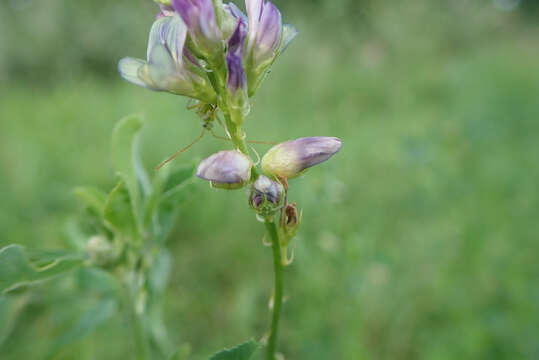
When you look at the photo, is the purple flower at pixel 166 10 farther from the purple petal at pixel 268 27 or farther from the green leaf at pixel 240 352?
the green leaf at pixel 240 352

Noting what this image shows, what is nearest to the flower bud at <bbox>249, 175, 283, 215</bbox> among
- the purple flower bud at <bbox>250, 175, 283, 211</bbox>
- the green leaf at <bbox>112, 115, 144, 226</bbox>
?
the purple flower bud at <bbox>250, 175, 283, 211</bbox>

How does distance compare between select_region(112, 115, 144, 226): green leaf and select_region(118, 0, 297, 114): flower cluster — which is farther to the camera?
select_region(112, 115, 144, 226): green leaf

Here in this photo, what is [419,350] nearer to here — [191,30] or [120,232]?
[120,232]

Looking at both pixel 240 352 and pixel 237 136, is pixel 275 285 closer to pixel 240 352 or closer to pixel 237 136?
pixel 240 352

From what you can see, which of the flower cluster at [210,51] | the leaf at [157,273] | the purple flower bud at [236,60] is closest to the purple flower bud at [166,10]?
the flower cluster at [210,51]

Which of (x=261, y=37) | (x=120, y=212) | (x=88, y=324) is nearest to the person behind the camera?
(x=261, y=37)

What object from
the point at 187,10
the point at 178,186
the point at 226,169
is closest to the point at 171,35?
the point at 187,10

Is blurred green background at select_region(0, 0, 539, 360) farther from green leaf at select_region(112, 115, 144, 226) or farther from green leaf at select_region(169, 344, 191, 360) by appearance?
green leaf at select_region(169, 344, 191, 360)
